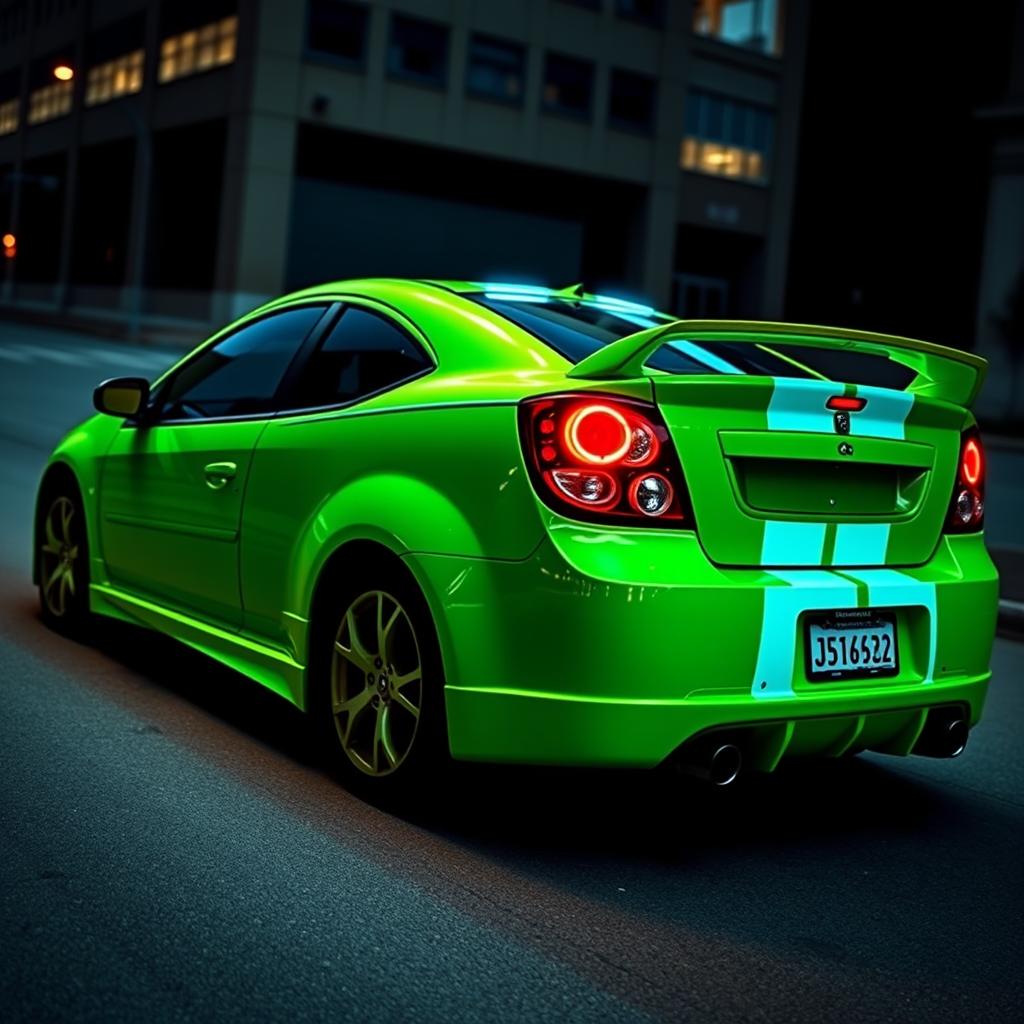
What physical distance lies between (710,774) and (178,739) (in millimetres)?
1841

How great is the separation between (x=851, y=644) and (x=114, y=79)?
51.4 m

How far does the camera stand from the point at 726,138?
50.6 metres

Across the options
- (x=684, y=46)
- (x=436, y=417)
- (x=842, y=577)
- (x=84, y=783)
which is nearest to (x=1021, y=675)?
(x=842, y=577)

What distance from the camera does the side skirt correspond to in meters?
4.48

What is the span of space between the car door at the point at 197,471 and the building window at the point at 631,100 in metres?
43.7

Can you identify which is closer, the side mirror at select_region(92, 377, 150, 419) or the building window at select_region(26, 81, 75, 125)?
the side mirror at select_region(92, 377, 150, 419)

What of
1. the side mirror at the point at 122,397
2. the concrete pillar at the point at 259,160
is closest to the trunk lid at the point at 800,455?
the side mirror at the point at 122,397

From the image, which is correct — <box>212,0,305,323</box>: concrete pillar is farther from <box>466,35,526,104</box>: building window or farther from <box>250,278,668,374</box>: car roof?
<box>250,278,668,374</box>: car roof

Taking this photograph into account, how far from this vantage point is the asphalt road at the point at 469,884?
2963mm

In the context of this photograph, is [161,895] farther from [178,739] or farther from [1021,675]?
[1021,675]

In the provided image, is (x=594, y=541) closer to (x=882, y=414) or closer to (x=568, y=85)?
(x=882, y=414)

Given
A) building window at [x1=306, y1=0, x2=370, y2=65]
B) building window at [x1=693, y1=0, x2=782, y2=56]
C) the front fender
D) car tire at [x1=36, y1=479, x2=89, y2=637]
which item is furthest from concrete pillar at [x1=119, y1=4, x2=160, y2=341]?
the front fender

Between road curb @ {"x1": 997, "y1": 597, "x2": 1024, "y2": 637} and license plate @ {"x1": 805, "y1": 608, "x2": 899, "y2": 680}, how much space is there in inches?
175

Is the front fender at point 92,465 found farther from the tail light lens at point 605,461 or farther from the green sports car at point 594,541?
the tail light lens at point 605,461
